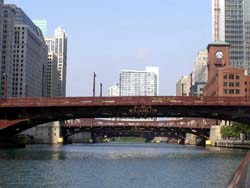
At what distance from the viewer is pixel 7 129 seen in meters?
113

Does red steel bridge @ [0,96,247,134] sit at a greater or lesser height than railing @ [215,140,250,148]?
greater

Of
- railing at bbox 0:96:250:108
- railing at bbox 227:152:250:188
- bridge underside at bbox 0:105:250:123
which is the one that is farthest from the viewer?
bridge underside at bbox 0:105:250:123

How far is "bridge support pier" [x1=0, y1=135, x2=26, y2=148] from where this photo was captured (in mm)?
122781

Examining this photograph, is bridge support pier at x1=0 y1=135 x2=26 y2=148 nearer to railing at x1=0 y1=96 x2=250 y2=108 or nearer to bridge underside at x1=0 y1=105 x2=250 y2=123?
bridge underside at x1=0 y1=105 x2=250 y2=123

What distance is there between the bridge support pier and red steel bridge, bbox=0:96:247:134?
22652 mm

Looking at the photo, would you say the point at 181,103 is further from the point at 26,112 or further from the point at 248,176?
the point at 248,176

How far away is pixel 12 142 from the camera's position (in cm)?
12850

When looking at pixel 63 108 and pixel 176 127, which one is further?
pixel 176 127

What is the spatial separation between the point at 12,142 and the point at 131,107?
46.8 m

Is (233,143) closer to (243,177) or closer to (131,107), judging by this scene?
(131,107)

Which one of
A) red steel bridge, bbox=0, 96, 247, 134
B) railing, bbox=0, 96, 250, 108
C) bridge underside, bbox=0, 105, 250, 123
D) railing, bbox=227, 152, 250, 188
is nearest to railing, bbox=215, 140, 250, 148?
bridge underside, bbox=0, 105, 250, 123

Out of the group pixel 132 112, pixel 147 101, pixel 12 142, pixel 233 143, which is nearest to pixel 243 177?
pixel 147 101

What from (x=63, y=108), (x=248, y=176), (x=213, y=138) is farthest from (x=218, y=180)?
(x=213, y=138)

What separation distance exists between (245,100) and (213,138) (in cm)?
10541
